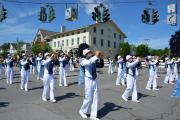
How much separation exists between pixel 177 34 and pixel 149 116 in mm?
50656

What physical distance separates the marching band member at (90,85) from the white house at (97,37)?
49.5 meters

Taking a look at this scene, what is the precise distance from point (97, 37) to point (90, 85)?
5329 cm

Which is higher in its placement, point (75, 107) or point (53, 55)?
point (53, 55)

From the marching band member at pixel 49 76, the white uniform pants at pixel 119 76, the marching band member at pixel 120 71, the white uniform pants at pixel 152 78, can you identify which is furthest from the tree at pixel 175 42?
the marching band member at pixel 49 76

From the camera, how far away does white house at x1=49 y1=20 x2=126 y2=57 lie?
198 ft

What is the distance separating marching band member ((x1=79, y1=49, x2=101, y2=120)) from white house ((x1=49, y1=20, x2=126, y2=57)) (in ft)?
162

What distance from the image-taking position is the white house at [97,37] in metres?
60.5

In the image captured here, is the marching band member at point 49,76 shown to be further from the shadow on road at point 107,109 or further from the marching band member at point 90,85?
the marching band member at point 90,85

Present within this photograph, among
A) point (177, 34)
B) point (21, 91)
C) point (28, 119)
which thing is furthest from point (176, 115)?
point (177, 34)

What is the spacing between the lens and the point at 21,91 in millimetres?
15164

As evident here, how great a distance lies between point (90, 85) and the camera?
9250 mm

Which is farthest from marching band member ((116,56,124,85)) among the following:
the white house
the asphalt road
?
the white house

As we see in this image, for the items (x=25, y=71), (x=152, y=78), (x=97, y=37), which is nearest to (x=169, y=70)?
(x=152, y=78)

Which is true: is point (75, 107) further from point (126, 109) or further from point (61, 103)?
point (126, 109)
